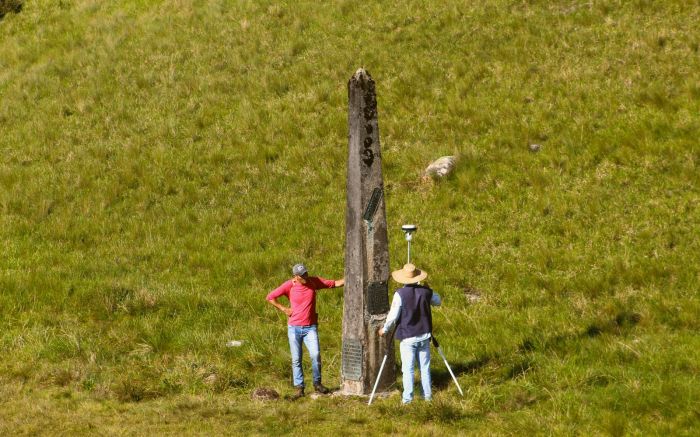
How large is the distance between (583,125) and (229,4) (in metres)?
17.2

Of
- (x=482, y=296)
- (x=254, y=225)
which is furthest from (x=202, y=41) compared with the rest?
(x=482, y=296)

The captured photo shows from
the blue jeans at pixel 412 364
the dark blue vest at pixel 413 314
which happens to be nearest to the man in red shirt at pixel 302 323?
the dark blue vest at pixel 413 314

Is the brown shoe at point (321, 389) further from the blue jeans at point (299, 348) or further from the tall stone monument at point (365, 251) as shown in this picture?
the tall stone monument at point (365, 251)

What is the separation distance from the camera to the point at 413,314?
412 inches

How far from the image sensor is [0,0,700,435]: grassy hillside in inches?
425

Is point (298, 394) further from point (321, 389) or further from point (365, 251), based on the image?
point (365, 251)

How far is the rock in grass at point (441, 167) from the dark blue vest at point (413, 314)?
918cm

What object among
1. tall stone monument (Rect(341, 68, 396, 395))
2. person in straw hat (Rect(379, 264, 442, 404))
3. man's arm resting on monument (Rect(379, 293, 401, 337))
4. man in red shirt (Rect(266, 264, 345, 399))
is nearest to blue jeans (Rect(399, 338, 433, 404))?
person in straw hat (Rect(379, 264, 442, 404))

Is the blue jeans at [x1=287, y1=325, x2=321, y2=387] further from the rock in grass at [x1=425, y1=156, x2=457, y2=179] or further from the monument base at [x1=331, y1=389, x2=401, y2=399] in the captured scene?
the rock in grass at [x1=425, y1=156, x2=457, y2=179]

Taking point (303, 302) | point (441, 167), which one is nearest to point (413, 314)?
point (303, 302)

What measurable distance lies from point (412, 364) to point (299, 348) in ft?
6.12

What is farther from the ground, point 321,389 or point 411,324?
point 411,324

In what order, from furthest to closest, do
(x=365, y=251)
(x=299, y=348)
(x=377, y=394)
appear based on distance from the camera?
(x=299, y=348) < (x=377, y=394) < (x=365, y=251)

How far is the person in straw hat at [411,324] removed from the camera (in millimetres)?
10461
